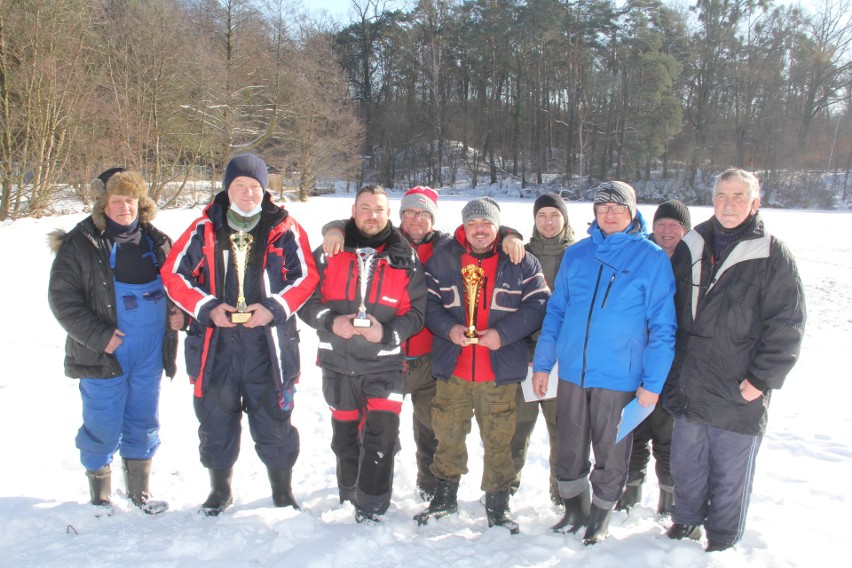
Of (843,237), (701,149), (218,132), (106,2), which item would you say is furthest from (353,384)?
(701,149)

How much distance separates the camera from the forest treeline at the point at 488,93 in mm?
20391

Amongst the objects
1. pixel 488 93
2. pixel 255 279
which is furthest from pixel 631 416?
pixel 488 93

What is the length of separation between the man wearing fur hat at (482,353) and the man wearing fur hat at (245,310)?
2.72ft

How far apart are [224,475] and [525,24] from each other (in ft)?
137

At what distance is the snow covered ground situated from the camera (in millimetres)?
2727

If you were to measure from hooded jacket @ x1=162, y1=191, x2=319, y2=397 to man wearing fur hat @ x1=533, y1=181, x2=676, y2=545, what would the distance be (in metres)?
1.42

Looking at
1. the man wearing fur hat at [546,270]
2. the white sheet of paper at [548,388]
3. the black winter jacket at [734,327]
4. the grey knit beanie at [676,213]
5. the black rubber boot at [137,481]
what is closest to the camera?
the black winter jacket at [734,327]

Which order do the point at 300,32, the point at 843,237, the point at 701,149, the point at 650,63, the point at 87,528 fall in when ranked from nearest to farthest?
the point at 87,528 < the point at 843,237 < the point at 300,32 < the point at 650,63 < the point at 701,149

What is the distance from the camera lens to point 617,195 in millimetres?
2992

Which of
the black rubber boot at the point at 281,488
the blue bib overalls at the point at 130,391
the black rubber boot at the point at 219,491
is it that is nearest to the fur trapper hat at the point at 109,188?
the blue bib overalls at the point at 130,391

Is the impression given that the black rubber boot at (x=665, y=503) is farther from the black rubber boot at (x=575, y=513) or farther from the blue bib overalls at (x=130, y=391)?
the blue bib overalls at (x=130, y=391)

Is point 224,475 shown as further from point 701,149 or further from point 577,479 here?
point 701,149

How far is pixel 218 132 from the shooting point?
21906mm

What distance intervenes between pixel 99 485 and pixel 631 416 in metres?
3.01
